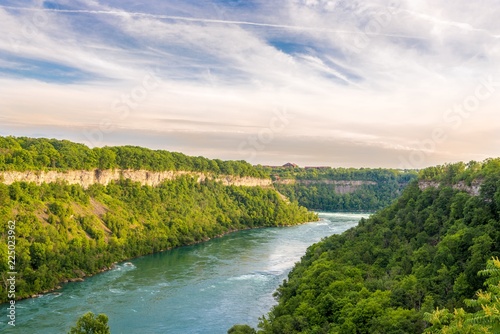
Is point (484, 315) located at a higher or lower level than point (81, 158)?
lower

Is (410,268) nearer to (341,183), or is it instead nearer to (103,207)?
(103,207)

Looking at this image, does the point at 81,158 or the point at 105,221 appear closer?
the point at 105,221

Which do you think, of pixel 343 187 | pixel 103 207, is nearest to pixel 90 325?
pixel 103 207

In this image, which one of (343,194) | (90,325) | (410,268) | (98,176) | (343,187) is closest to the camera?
(90,325)

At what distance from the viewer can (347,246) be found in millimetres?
36062

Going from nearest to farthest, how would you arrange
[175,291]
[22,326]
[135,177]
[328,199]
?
[22,326] → [175,291] → [135,177] → [328,199]

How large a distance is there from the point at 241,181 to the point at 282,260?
5287cm

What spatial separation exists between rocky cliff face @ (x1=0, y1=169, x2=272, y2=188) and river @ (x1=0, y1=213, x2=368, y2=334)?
14549 mm

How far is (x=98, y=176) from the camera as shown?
64438 mm

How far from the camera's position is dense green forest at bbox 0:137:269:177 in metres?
50.5

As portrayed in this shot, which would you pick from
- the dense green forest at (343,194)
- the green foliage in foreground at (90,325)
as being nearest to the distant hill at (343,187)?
the dense green forest at (343,194)

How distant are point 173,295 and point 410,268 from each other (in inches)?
778

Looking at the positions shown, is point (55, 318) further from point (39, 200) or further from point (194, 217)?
point (194, 217)

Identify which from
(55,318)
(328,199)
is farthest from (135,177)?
(328,199)
